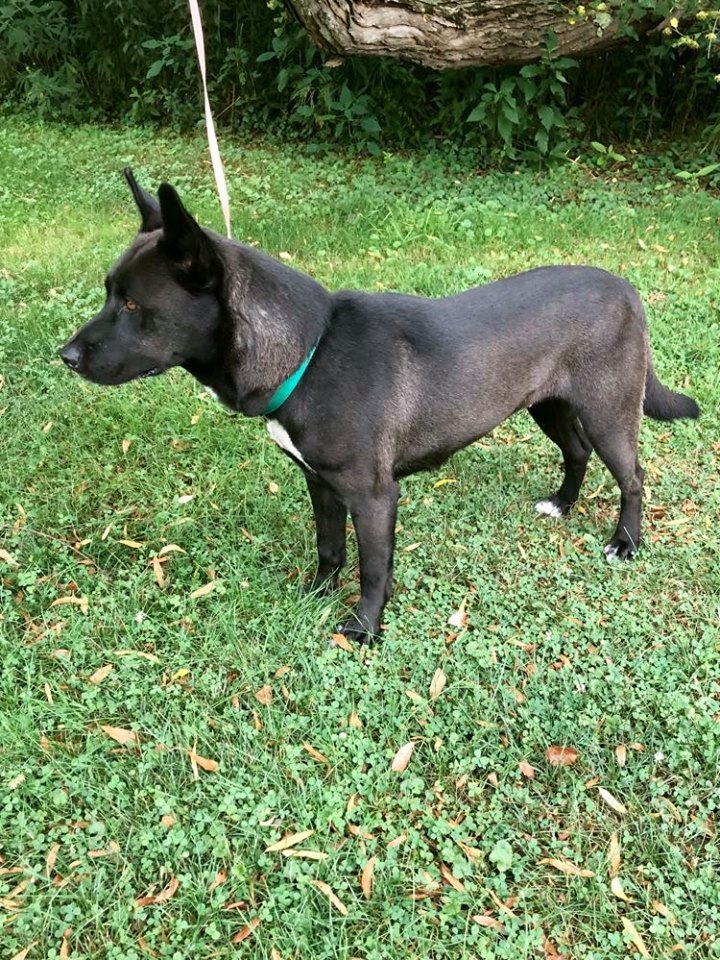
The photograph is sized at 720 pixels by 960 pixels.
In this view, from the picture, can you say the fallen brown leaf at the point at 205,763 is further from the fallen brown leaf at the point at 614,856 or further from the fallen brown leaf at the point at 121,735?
the fallen brown leaf at the point at 614,856

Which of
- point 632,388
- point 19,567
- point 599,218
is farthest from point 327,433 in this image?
point 599,218

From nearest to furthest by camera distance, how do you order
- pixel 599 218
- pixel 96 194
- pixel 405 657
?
pixel 405 657 < pixel 599 218 < pixel 96 194

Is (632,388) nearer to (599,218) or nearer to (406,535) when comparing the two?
(406,535)

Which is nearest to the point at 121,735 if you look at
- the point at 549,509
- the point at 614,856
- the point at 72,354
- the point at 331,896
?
the point at 331,896

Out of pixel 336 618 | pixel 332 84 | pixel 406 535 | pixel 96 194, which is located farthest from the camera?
pixel 332 84

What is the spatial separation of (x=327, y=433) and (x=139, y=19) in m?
9.59

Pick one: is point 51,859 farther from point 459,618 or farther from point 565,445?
point 565,445

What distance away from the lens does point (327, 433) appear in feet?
9.16

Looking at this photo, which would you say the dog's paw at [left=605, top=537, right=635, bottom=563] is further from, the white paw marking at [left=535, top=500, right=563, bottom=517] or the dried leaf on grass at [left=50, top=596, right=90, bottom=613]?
the dried leaf on grass at [left=50, top=596, right=90, bottom=613]

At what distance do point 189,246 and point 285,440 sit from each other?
30.6 inches

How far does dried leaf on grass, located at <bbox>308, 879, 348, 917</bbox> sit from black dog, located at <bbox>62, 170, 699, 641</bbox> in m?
1.04

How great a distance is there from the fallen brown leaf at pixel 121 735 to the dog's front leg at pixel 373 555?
924 mm

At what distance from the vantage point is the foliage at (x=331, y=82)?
25.2 feet

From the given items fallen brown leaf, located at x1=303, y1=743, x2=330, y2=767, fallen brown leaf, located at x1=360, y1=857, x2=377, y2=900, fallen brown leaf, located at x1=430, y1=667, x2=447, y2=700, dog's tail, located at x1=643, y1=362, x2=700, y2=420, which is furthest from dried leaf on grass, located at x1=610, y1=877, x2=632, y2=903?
dog's tail, located at x1=643, y1=362, x2=700, y2=420
